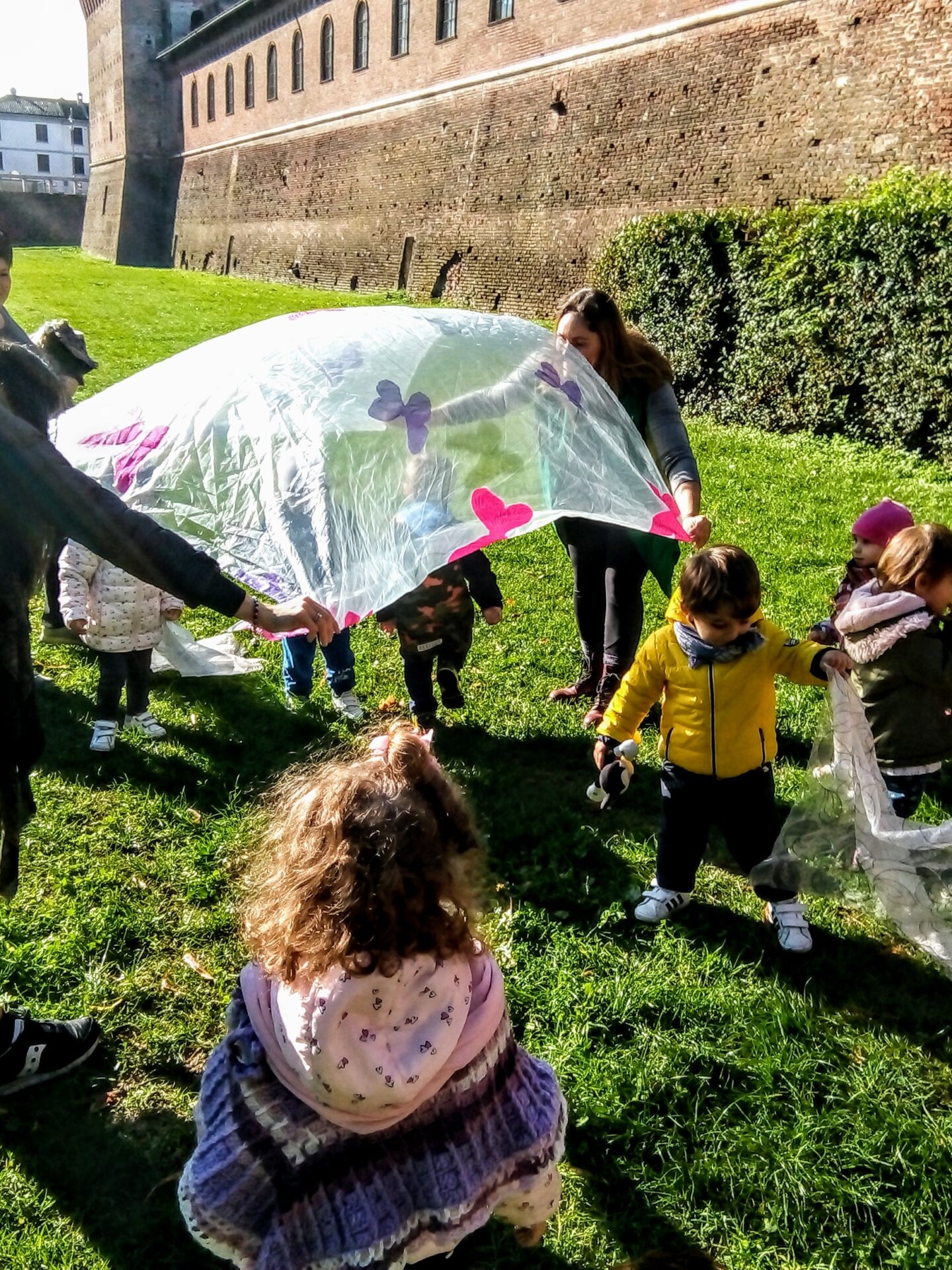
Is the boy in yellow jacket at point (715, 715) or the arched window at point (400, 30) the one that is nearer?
the boy in yellow jacket at point (715, 715)

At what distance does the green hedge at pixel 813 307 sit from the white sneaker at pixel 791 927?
25.6ft

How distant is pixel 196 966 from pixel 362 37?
30.9 m

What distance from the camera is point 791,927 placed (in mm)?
3043

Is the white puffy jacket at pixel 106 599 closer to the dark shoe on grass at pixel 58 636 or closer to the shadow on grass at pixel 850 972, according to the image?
the dark shoe on grass at pixel 58 636

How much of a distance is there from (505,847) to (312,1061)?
7.12 feet

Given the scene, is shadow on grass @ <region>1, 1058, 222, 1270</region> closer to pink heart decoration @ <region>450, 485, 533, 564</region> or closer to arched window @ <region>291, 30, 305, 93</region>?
pink heart decoration @ <region>450, 485, 533, 564</region>

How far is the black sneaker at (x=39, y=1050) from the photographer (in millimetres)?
2520

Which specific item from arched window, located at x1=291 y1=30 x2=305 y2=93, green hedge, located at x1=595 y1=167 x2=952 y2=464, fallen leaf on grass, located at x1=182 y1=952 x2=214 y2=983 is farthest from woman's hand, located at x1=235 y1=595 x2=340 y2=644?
arched window, located at x1=291 y1=30 x2=305 y2=93

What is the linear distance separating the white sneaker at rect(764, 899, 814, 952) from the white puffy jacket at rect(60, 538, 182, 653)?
2.76 m

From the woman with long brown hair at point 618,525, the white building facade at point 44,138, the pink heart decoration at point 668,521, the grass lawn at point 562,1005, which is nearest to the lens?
the grass lawn at point 562,1005

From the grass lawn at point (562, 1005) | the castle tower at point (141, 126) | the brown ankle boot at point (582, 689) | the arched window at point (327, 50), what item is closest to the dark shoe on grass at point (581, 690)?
the brown ankle boot at point (582, 689)

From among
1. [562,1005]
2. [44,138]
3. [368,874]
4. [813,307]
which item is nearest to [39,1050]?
[562,1005]

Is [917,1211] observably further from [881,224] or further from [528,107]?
[528,107]

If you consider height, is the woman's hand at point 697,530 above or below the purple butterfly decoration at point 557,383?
below
